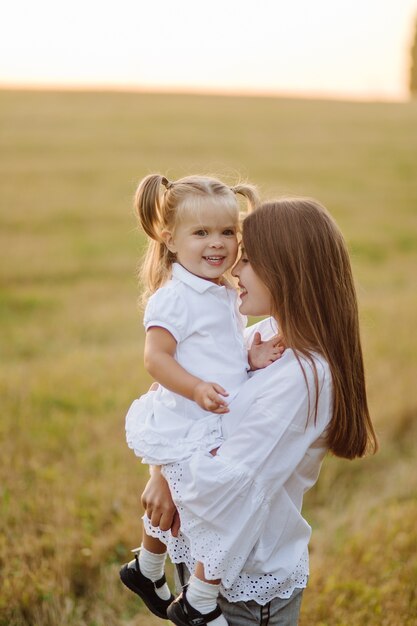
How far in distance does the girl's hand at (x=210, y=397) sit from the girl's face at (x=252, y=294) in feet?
0.90

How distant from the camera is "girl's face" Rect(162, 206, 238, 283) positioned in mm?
2316

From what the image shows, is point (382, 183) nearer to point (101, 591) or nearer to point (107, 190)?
point (107, 190)

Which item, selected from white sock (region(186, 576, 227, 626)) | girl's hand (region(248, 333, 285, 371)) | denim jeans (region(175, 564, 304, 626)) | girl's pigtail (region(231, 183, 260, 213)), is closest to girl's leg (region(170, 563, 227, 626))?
white sock (region(186, 576, 227, 626))

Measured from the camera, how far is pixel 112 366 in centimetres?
725

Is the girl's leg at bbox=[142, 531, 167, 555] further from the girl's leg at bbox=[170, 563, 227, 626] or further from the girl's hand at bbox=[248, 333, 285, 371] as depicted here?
the girl's hand at bbox=[248, 333, 285, 371]

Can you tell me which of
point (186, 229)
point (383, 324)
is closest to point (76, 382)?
point (383, 324)

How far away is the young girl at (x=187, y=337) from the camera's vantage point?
2174 mm

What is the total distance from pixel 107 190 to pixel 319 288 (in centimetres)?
1728

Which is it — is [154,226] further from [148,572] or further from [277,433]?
[148,572]

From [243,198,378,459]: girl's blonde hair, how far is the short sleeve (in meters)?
0.25

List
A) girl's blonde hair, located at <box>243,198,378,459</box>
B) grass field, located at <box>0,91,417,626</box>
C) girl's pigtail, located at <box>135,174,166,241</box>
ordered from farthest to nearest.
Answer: grass field, located at <box>0,91,417,626</box>
girl's pigtail, located at <box>135,174,166,241</box>
girl's blonde hair, located at <box>243,198,378,459</box>


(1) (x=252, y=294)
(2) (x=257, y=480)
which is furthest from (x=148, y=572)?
(1) (x=252, y=294)

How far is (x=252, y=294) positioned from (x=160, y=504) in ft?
2.22

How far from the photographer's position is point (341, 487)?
17.4 ft
